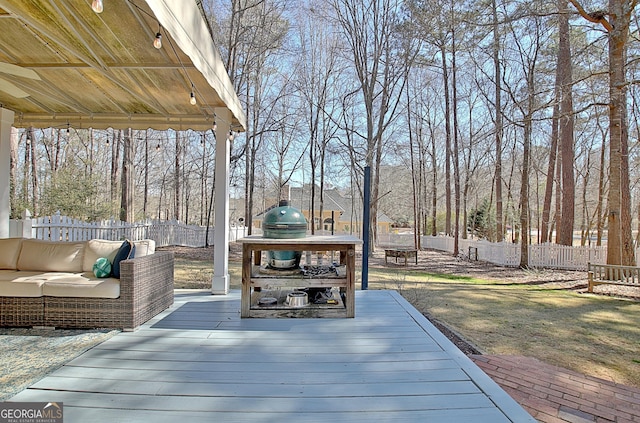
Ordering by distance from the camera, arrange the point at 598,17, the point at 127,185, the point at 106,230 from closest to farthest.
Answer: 1. the point at 598,17
2. the point at 106,230
3. the point at 127,185

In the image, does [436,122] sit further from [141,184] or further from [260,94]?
[141,184]

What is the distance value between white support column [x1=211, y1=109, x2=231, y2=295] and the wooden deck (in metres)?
1.45

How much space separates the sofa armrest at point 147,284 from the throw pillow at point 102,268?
0.41 meters

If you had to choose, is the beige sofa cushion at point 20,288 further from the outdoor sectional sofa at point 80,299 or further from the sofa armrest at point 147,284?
the sofa armrest at point 147,284

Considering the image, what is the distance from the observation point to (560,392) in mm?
2555

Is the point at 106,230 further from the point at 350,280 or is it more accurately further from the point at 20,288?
the point at 350,280

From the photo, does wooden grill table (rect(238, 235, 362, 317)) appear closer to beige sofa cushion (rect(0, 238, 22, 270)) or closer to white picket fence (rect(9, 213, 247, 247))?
beige sofa cushion (rect(0, 238, 22, 270))

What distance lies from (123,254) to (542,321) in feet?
17.7

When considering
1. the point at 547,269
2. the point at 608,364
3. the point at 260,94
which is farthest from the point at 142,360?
the point at 260,94

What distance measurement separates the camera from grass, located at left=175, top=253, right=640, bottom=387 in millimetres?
3518

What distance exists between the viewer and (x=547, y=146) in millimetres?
14859

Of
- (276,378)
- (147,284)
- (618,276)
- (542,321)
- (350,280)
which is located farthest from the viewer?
(618,276)

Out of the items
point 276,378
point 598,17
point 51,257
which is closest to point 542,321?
point 276,378

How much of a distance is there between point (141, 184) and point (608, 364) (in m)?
23.0
